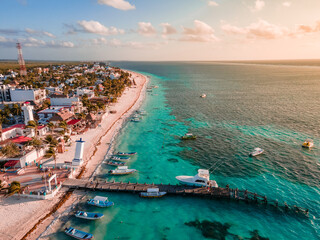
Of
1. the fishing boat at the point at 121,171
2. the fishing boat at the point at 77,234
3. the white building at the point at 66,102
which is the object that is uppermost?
the white building at the point at 66,102

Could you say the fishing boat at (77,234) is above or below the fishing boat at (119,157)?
below

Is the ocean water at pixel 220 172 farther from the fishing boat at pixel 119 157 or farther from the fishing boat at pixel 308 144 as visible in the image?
the fishing boat at pixel 119 157

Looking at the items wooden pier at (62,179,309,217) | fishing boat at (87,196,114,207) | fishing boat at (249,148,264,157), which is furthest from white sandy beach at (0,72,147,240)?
fishing boat at (249,148,264,157)

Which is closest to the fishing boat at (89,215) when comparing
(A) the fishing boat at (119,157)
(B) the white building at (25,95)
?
(A) the fishing boat at (119,157)

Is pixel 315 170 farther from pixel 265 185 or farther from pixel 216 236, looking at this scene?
pixel 216 236

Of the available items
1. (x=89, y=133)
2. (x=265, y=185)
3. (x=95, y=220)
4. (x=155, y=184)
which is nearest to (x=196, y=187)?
(x=155, y=184)

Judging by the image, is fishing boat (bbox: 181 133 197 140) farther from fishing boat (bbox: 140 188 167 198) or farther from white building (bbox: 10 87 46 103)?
white building (bbox: 10 87 46 103)

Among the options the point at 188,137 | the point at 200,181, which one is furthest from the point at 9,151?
the point at 188,137
